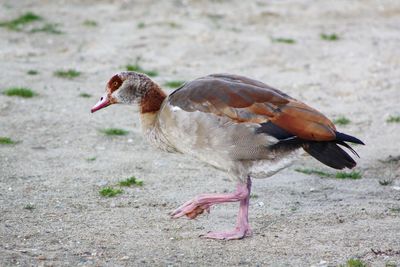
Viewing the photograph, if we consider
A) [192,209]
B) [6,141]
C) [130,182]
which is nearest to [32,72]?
[6,141]

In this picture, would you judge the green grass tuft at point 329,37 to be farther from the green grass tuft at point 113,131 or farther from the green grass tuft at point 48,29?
the green grass tuft at point 113,131

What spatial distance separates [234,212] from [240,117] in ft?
5.07

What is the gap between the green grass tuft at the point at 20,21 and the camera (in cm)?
1722

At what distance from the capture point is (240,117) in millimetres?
7824

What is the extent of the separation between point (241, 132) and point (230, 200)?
776mm

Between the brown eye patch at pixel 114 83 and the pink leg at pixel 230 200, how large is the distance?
1.47 meters

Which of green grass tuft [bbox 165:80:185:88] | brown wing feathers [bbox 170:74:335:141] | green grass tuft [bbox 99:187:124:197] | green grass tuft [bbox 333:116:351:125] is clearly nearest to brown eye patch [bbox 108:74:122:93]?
brown wing feathers [bbox 170:74:335:141]

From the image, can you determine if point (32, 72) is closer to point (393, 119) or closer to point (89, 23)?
point (89, 23)

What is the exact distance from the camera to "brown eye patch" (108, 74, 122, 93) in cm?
865

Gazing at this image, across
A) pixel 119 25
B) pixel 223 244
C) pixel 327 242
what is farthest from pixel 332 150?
pixel 119 25

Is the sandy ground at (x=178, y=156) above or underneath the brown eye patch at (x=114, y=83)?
underneath

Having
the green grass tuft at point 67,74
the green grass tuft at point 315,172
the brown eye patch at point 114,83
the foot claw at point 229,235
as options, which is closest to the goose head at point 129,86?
the brown eye patch at point 114,83

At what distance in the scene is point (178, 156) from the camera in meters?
10.9

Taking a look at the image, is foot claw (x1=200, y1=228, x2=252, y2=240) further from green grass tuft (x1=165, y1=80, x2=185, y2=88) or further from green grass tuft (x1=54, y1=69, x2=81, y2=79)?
green grass tuft (x1=54, y1=69, x2=81, y2=79)
